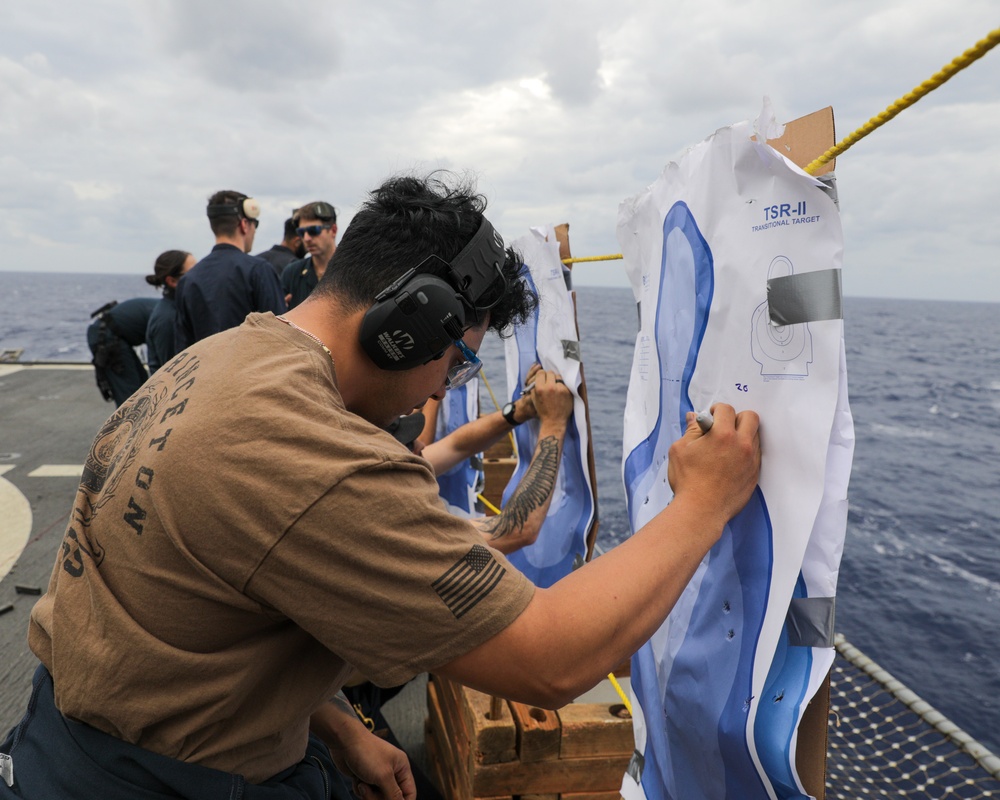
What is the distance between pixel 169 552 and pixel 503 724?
156 centimetres

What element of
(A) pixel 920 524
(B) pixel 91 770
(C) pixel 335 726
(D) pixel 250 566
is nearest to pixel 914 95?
(D) pixel 250 566

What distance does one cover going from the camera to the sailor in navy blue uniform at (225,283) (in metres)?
4.14

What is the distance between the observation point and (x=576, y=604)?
1.16 m

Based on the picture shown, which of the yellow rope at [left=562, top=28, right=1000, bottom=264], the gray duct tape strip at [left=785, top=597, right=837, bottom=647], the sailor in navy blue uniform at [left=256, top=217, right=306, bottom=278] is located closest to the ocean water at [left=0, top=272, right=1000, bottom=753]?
the sailor in navy blue uniform at [left=256, top=217, right=306, bottom=278]

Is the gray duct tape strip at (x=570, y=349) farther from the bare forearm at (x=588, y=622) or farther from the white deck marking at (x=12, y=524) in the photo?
the white deck marking at (x=12, y=524)

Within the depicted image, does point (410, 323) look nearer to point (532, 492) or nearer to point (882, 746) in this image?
point (532, 492)

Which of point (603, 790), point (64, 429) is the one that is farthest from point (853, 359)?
point (603, 790)

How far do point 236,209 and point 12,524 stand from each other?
10.7 feet

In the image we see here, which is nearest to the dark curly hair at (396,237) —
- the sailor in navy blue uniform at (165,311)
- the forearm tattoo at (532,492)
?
the forearm tattoo at (532,492)

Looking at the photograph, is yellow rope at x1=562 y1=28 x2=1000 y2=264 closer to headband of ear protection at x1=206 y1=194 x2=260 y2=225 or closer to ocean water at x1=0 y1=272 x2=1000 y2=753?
headband of ear protection at x1=206 y1=194 x2=260 y2=225

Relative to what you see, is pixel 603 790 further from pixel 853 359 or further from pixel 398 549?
pixel 853 359

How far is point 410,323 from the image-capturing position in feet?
4.39

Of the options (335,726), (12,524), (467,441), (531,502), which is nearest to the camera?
(335,726)

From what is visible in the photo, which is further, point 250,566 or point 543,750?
point 543,750
